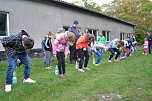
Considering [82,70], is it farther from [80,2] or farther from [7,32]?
[80,2]

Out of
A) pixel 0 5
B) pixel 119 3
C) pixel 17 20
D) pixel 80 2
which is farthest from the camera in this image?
pixel 80 2

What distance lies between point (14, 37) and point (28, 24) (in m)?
9.78

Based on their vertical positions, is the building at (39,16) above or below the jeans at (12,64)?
above

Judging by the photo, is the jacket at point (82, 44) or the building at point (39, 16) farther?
the building at point (39, 16)

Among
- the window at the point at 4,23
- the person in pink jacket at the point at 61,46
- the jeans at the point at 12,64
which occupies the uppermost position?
the window at the point at 4,23

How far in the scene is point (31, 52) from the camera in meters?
16.1

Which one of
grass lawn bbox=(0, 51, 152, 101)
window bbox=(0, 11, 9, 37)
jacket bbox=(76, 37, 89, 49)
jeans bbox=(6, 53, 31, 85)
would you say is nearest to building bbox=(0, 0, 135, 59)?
window bbox=(0, 11, 9, 37)

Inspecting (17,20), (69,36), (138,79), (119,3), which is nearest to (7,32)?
(17,20)

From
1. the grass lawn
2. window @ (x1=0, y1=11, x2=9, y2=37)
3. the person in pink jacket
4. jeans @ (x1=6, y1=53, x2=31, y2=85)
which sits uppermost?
window @ (x1=0, y1=11, x2=9, y2=37)

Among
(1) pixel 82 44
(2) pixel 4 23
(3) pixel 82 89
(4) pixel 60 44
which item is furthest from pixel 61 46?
(2) pixel 4 23

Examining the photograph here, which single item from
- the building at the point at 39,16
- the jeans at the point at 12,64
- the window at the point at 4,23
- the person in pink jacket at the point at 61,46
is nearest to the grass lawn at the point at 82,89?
the jeans at the point at 12,64

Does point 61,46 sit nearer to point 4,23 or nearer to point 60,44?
point 60,44

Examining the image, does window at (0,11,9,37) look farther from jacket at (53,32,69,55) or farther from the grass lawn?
jacket at (53,32,69,55)

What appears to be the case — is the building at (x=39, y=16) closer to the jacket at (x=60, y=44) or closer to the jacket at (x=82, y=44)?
the jacket at (x=82, y=44)
